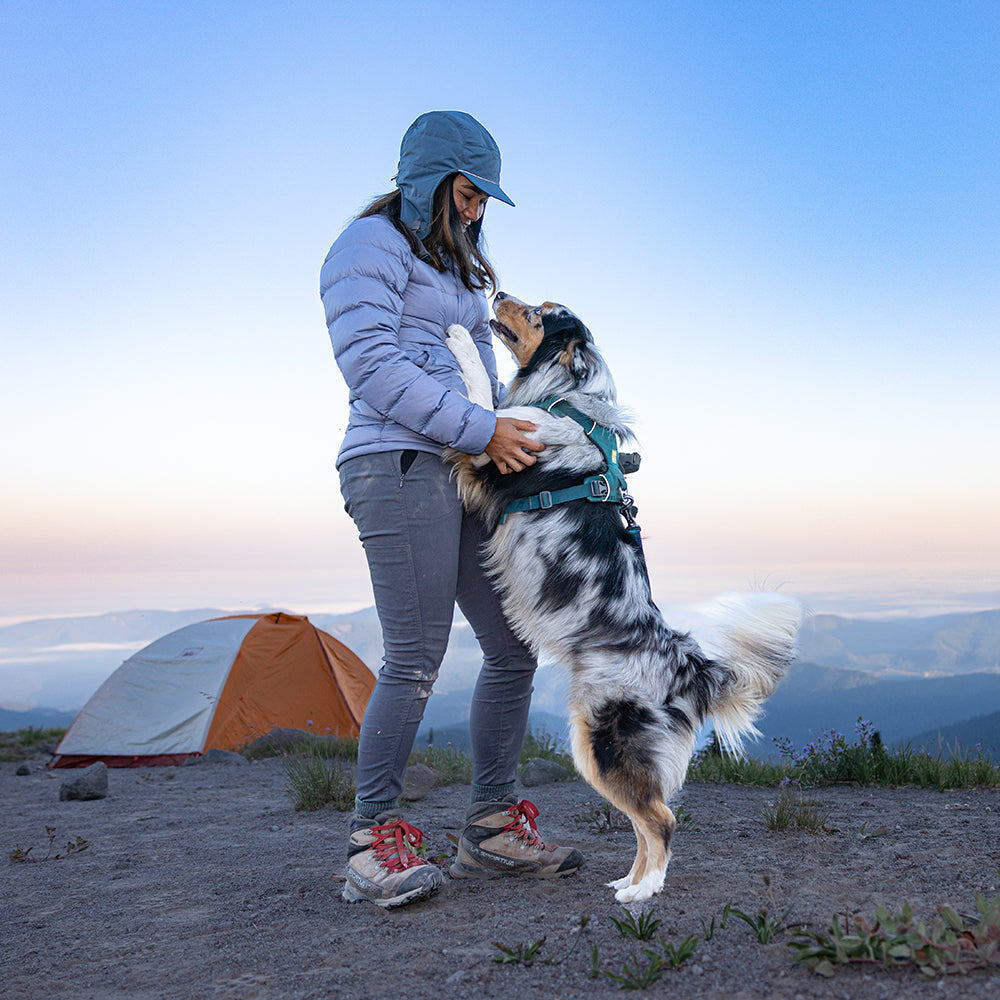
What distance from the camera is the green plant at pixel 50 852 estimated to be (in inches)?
177

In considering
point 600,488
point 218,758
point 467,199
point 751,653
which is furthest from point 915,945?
point 218,758

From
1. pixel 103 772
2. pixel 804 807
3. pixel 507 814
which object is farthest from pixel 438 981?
pixel 103 772

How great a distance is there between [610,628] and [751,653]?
0.57 meters

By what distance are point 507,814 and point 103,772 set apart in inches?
202

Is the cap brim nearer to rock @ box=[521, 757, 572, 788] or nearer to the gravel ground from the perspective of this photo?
the gravel ground

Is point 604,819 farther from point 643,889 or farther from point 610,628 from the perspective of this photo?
point 610,628

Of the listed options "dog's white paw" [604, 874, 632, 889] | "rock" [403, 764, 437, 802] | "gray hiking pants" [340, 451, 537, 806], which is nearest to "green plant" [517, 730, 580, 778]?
"rock" [403, 764, 437, 802]

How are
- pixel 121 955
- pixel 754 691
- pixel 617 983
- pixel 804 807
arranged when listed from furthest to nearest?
1. pixel 804 807
2. pixel 754 691
3. pixel 121 955
4. pixel 617 983

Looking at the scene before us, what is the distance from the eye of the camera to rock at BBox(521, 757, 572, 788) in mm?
6102

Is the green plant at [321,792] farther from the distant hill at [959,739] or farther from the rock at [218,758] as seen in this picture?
the distant hill at [959,739]

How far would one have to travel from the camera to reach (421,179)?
301 cm

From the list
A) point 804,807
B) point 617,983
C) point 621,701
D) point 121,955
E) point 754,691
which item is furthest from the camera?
point 804,807

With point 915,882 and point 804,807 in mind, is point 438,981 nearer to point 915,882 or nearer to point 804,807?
point 915,882

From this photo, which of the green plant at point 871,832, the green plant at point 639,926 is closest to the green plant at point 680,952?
the green plant at point 639,926
